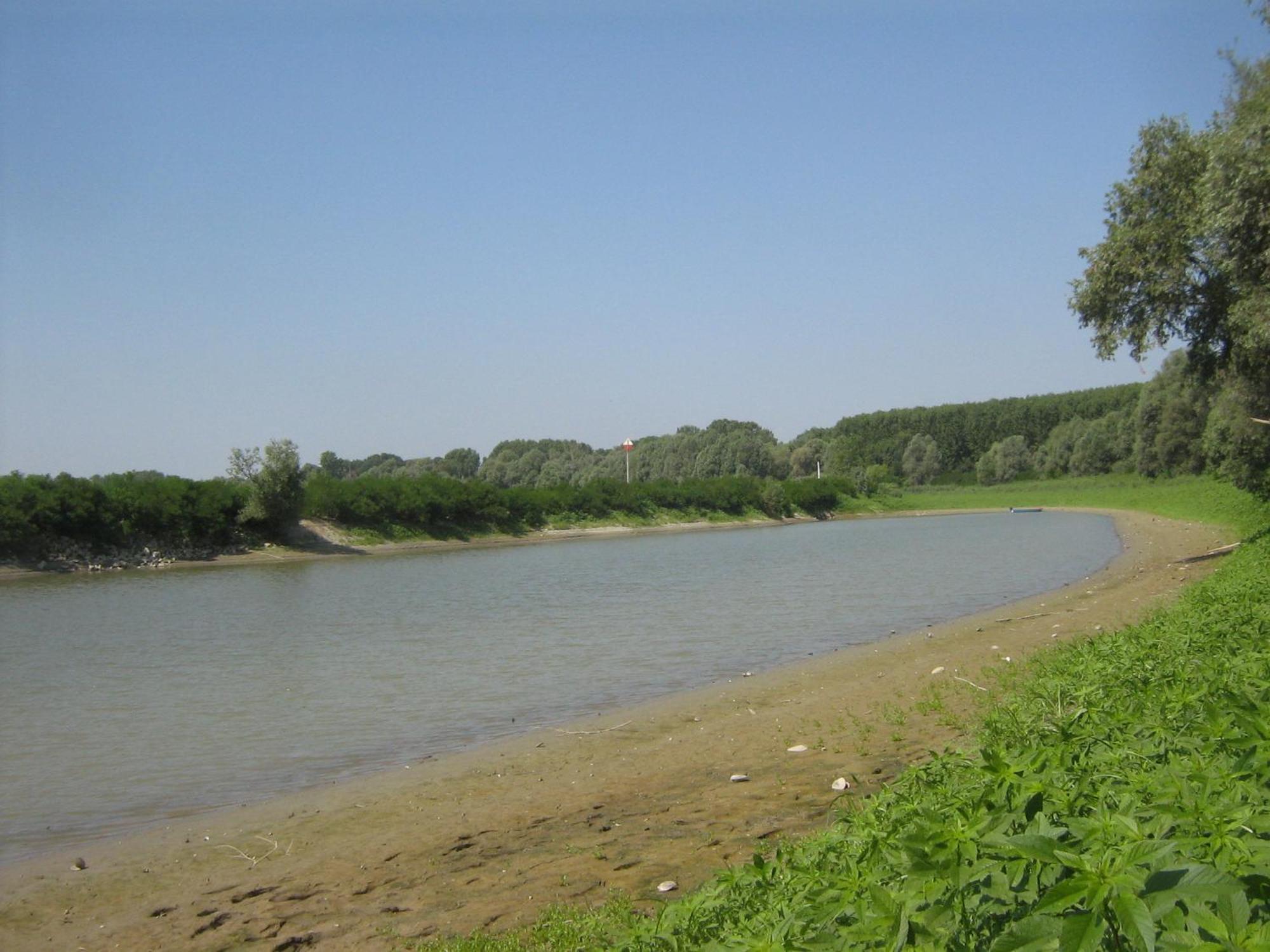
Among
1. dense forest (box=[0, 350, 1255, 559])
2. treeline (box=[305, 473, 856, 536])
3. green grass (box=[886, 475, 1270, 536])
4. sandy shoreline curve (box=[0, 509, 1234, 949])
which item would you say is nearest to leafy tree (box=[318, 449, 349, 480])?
dense forest (box=[0, 350, 1255, 559])

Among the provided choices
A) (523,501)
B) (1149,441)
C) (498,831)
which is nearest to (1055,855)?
(498,831)

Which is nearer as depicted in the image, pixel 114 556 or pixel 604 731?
pixel 604 731

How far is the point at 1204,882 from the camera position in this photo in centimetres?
236

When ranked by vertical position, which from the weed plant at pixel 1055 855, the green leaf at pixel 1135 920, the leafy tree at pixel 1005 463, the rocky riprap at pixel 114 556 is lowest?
the rocky riprap at pixel 114 556

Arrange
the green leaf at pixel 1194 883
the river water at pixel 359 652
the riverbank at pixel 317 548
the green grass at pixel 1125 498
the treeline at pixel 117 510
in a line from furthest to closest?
the riverbank at pixel 317 548
the treeline at pixel 117 510
the green grass at pixel 1125 498
the river water at pixel 359 652
the green leaf at pixel 1194 883

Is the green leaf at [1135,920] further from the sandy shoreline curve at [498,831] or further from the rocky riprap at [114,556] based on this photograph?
the rocky riprap at [114,556]

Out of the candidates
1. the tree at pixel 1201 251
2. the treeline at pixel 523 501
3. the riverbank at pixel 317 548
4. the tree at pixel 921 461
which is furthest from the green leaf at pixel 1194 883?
the tree at pixel 921 461

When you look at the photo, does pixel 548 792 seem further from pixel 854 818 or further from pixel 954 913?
pixel 954 913

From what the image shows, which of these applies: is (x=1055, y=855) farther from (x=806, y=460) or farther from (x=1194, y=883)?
(x=806, y=460)

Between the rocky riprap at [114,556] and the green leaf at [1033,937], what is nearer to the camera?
the green leaf at [1033,937]

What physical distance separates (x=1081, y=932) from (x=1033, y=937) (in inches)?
6.0

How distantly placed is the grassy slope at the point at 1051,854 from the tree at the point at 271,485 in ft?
157

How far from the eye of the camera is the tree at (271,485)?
49781 mm

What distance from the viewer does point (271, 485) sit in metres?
49.8
